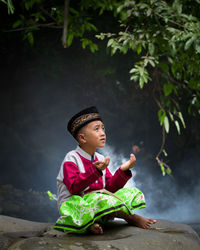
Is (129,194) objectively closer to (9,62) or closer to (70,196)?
(70,196)

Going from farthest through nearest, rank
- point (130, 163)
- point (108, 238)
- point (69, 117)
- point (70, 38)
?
1. point (69, 117)
2. point (70, 38)
3. point (130, 163)
4. point (108, 238)

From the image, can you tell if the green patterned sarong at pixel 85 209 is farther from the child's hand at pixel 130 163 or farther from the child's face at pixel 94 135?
the child's face at pixel 94 135

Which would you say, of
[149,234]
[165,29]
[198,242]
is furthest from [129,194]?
[165,29]

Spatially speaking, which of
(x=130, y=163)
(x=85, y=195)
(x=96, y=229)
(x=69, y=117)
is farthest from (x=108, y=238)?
(x=69, y=117)

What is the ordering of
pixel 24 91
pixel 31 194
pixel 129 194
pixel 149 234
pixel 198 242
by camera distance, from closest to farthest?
pixel 149 234 → pixel 198 242 → pixel 129 194 → pixel 31 194 → pixel 24 91

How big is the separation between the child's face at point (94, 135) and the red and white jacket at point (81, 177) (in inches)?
3.1

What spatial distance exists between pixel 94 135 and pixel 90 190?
0.30m

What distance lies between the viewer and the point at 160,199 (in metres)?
4.74

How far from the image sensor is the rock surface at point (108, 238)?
3.97 ft

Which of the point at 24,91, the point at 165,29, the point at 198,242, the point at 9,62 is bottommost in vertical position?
the point at 198,242

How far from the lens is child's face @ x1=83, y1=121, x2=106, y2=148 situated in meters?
1.62

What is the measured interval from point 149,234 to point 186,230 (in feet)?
1.21

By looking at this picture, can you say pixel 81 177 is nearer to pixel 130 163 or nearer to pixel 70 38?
pixel 130 163

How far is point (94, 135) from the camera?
162cm
